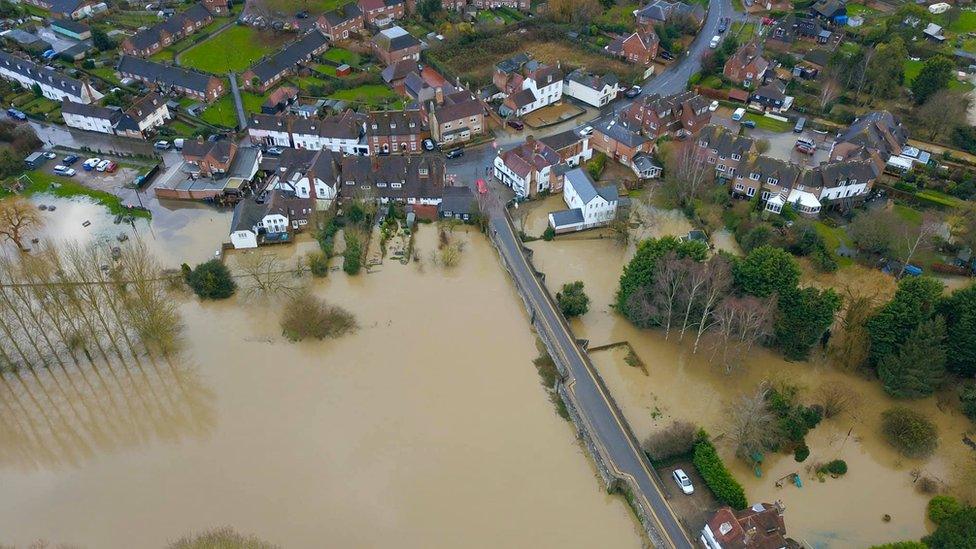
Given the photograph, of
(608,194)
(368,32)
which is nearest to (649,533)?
(608,194)

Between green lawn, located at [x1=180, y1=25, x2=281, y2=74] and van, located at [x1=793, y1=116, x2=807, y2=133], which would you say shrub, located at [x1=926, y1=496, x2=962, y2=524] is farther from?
green lawn, located at [x1=180, y1=25, x2=281, y2=74]

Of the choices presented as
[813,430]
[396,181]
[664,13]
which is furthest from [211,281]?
[664,13]

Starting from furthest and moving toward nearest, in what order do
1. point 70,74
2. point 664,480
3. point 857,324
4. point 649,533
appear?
point 70,74 → point 857,324 → point 664,480 → point 649,533

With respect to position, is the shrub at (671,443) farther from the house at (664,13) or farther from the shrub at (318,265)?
the house at (664,13)

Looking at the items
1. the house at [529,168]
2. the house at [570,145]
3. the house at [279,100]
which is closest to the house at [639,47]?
the house at [570,145]

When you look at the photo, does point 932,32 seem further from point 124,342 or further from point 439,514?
point 124,342

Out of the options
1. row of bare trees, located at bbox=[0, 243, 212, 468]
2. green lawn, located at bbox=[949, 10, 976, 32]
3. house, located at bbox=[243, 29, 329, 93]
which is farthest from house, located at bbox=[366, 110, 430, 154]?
green lawn, located at bbox=[949, 10, 976, 32]

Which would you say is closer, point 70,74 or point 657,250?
point 657,250

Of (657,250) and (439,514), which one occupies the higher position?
(657,250)
